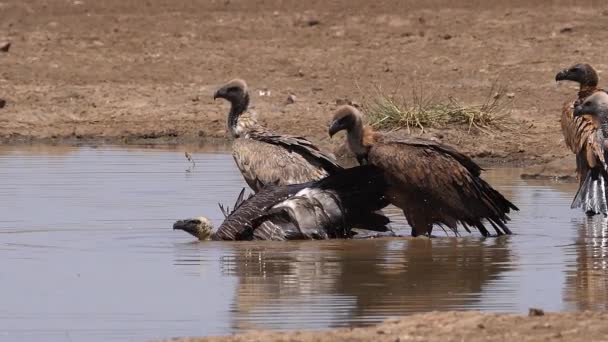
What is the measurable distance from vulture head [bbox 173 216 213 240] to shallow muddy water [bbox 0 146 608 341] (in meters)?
0.10

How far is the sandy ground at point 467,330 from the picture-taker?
20.2ft

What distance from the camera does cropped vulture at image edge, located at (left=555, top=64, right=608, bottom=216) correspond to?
37.1 feet

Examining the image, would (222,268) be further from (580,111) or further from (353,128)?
(580,111)

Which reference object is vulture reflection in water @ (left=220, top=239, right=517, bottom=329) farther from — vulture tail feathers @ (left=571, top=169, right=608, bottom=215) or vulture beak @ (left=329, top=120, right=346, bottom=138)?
vulture tail feathers @ (left=571, top=169, right=608, bottom=215)

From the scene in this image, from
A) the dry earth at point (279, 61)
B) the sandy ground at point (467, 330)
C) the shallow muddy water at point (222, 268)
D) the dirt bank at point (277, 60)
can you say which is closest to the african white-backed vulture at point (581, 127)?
the shallow muddy water at point (222, 268)

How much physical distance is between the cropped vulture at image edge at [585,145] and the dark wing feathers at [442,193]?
1057 millimetres

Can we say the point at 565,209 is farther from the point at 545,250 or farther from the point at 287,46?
the point at 287,46

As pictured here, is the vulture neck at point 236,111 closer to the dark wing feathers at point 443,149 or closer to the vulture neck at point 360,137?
the vulture neck at point 360,137

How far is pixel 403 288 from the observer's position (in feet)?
26.9

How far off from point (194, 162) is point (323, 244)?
462 centimetres

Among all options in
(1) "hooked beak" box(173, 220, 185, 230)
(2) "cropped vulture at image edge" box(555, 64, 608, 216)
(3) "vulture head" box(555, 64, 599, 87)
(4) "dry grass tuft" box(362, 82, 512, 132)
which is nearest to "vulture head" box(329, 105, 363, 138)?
(1) "hooked beak" box(173, 220, 185, 230)

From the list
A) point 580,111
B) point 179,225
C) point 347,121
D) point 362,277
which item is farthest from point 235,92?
point 362,277

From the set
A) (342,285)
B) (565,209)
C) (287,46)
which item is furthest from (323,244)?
(287,46)

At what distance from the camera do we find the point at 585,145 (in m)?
11.9
